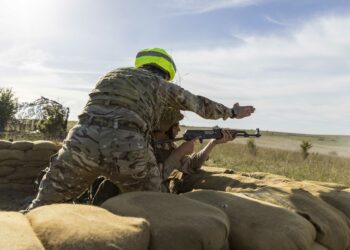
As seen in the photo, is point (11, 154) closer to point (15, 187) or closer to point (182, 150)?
point (15, 187)

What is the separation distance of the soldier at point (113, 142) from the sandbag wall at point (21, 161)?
12.2 feet

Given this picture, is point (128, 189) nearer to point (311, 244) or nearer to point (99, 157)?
point (99, 157)

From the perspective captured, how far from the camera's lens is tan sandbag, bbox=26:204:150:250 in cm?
170

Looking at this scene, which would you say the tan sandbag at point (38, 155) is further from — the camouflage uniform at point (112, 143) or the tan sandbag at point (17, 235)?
the tan sandbag at point (17, 235)

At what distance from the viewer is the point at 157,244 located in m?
1.99

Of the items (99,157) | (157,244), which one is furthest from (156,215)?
(99,157)

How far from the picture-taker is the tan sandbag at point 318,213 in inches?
118

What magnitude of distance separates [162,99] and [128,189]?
0.72m

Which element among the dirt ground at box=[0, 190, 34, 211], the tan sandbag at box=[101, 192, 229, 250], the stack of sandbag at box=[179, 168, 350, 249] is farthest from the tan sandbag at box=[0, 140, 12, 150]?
the tan sandbag at box=[101, 192, 229, 250]

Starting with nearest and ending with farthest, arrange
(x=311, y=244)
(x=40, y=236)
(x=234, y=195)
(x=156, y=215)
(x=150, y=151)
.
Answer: (x=40, y=236)
(x=156, y=215)
(x=311, y=244)
(x=234, y=195)
(x=150, y=151)

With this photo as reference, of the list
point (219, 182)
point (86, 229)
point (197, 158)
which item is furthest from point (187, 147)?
point (86, 229)

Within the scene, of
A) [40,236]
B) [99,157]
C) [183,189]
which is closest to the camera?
[40,236]

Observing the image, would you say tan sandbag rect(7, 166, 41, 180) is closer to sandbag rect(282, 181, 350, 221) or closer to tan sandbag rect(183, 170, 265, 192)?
tan sandbag rect(183, 170, 265, 192)

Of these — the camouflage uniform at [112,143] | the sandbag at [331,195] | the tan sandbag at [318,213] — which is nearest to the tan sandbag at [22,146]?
the camouflage uniform at [112,143]
